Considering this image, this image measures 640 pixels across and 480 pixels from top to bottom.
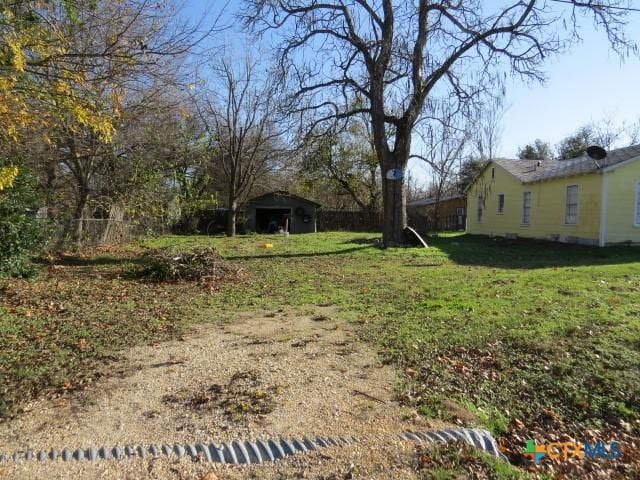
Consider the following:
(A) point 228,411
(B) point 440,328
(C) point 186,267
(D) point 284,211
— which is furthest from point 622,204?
(D) point 284,211

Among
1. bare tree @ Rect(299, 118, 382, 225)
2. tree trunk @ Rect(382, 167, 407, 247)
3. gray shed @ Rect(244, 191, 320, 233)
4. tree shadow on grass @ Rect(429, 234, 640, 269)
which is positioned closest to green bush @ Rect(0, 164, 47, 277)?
tree shadow on grass @ Rect(429, 234, 640, 269)

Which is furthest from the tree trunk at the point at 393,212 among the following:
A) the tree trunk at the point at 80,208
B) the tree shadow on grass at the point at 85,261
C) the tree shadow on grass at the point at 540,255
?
the tree trunk at the point at 80,208

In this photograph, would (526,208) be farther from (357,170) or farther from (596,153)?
(357,170)

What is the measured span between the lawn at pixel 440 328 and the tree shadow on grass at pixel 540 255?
63.9 inches

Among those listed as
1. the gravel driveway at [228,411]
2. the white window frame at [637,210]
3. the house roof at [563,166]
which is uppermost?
the house roof at [563,166]

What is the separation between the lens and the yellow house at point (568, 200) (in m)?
15.5

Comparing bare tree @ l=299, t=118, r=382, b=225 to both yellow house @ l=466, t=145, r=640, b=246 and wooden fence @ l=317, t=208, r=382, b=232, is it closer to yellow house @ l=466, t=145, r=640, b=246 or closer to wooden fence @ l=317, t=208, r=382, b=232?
wooden fence @ l=317, t=208, r=382, b=232

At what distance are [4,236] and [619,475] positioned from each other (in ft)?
29.6

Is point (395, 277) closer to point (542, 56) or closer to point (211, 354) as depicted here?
point (211, 354)

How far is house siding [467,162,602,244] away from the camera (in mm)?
16109

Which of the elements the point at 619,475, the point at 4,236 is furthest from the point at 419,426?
the point at 4,236

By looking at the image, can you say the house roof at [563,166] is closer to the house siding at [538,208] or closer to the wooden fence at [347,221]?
the house siding at [538,208]

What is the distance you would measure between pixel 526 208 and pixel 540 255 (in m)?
6.67

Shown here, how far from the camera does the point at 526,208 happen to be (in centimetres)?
2044
